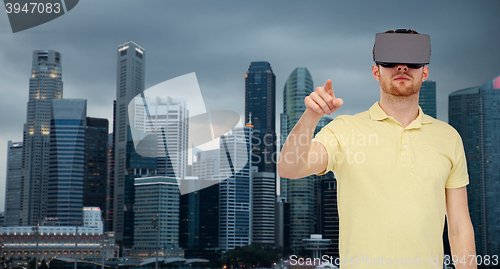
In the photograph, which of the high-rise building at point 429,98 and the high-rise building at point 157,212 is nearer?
the high-rise building at point 157,212

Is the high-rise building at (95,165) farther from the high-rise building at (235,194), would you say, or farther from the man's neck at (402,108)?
the man's neck at (402,108)

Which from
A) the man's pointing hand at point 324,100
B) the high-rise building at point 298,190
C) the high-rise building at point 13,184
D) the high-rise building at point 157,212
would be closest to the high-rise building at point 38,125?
the high-rise building at point 13,184

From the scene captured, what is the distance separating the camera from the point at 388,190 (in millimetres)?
1288

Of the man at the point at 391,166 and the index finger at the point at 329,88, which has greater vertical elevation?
the index finger at the point at 329,88

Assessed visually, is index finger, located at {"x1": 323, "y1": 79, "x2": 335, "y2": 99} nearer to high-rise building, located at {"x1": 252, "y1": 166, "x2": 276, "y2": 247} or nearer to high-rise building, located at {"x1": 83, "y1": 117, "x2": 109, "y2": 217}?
high-rise building, located at {"x1": 252, "y1": 166, "x2": 276, "y2": 247}

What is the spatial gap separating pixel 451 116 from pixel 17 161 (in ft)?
326

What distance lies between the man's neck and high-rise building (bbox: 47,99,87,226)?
352 ft

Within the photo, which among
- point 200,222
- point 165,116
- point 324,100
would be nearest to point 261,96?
point 200,222

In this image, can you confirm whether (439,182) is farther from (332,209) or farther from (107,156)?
(107,156)

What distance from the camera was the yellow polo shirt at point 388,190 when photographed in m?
1.27

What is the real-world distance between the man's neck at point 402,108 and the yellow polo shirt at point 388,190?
35 millimetres

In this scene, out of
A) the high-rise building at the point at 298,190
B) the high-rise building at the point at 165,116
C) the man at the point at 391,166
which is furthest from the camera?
the high-rise building at the point at 298,190

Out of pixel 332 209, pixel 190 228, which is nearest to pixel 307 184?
pixel 332 209

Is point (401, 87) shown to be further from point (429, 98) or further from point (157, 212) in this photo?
point (429, 98)
